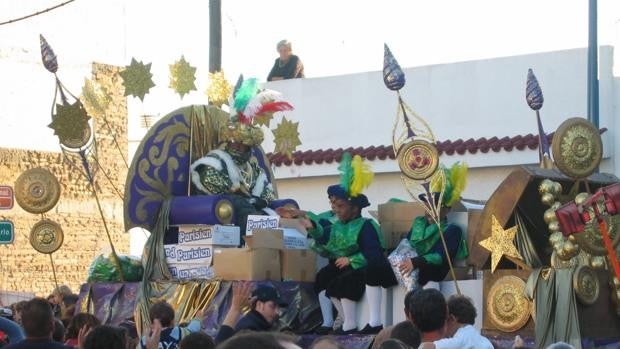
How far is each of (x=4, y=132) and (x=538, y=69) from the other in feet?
33.9

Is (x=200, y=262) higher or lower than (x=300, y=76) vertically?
lower

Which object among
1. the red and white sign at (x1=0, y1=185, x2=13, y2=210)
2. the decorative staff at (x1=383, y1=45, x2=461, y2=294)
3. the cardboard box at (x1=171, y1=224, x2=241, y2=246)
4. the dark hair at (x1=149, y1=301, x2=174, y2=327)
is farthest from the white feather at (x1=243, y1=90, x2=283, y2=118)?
the dark hair at (x1=149, y1=301, x2=174, y2=327)

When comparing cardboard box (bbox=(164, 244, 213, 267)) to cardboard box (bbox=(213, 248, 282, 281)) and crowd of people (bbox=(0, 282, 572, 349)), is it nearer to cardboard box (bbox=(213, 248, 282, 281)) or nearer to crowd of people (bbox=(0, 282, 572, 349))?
cardboard box (bbox=(213, 248, 282, 281))

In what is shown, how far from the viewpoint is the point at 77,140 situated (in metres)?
14.3

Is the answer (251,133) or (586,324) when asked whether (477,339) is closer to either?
(586,324)

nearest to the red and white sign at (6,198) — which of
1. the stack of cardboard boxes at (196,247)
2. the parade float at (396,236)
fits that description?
the parade float at (396,236)

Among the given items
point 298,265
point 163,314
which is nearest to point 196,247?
point 298,265

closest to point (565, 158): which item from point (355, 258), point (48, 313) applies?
point (355, 258)

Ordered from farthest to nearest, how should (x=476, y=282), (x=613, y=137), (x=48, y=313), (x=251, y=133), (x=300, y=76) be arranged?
(x=300, y=76) → (x=613, y=137) → (x=251, y=133) → (x=476, y=282) → (x=48, y=313)

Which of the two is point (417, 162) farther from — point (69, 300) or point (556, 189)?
point (69, 300)

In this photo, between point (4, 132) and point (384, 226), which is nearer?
point (384, 226)

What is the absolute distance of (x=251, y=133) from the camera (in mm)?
14586

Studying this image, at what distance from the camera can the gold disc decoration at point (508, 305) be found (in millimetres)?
11695

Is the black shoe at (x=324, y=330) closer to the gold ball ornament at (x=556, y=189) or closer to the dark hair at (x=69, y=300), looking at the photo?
the dark hair at (x=69, y=300)
